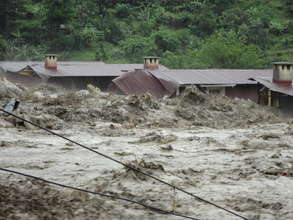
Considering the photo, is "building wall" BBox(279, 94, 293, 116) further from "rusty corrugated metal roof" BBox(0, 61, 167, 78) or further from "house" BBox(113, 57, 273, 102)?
"rusty corrugated metal roof" BBox(0, 61, 167, 78)

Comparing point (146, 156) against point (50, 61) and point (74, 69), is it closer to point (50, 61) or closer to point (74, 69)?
point (50, 61)

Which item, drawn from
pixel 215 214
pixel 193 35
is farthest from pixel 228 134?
pixel 193 35

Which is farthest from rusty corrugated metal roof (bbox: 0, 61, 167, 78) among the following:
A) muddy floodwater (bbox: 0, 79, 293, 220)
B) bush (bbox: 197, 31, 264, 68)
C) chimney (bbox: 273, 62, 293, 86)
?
chimney (bbox: 273, 62, 293, 86)

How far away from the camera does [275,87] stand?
85.3 ft

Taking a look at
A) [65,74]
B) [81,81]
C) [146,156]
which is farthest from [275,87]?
[146,156]

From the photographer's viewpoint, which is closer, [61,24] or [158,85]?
[158,85]

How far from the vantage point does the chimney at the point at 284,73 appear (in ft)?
86.3

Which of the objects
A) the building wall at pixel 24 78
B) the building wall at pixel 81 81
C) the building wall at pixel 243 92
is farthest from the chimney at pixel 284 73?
the building wall at pixel 24 78

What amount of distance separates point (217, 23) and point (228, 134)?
124 ft

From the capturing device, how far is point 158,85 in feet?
93.0

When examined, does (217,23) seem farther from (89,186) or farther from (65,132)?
(89,186)

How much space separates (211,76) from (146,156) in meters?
16.2

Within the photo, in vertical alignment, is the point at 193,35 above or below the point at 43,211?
above

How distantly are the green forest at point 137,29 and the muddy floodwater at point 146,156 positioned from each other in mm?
21086
